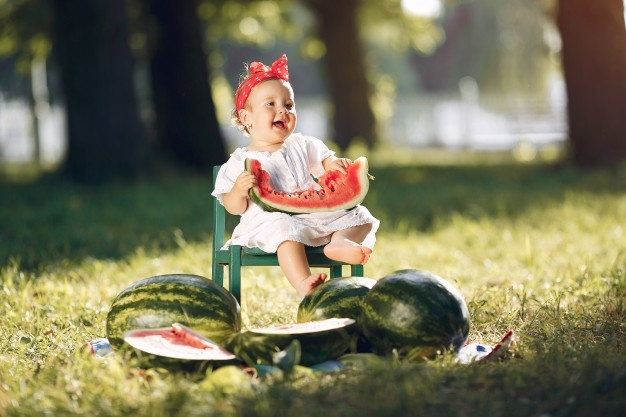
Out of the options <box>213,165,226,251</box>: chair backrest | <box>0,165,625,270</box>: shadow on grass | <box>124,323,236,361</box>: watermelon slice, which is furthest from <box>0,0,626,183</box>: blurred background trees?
<box>124,323,236,361</box>: watermelon slice

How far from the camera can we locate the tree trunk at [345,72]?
24.4m

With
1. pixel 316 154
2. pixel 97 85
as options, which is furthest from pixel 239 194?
pixel 97 85

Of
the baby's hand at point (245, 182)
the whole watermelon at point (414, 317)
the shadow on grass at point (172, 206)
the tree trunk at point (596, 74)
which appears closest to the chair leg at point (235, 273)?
the baby's hand at point (245, 182)

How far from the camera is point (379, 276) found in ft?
22.1

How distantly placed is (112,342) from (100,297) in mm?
1758

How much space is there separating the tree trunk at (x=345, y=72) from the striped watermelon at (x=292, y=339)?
819 inches

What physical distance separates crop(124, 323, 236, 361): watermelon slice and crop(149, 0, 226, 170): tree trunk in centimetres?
1292

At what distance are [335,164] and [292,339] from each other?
1.34 meters

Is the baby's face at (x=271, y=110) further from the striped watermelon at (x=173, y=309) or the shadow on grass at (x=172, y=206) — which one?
the shadow on grass at (x=172, y=206)

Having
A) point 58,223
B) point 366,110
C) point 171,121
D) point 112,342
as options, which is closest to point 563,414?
point 112,342

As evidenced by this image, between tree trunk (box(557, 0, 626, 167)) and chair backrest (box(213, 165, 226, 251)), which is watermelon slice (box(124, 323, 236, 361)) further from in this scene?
tree trunk (box(557, 0, 626, 167))

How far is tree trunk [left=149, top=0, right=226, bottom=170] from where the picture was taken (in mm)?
17141

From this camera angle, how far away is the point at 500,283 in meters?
6.38

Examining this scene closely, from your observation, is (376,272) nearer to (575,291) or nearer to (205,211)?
(575,291)
